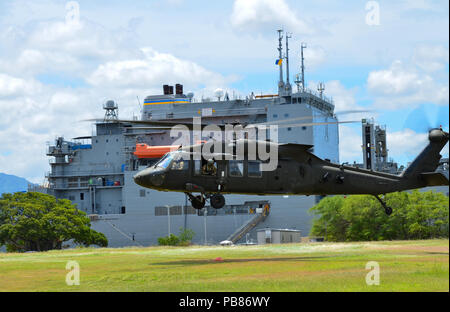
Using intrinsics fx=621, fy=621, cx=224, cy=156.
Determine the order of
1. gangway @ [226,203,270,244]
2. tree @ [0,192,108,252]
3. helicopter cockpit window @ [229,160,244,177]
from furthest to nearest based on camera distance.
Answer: gangway @ [226,203,270,244]
tree @ [0,192,108,252]
helicopter cockpit window @ [229,160,244,177]

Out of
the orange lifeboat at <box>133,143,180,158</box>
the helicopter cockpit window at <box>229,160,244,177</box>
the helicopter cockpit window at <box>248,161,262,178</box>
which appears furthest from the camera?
the orange lifeboat at <box>133,143,180,158</box>

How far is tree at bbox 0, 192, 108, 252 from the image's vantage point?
2559 inches

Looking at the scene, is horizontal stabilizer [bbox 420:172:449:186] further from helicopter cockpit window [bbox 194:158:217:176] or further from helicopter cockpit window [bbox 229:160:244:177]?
helicopter cockpit window [bbox 194:158:217:176]

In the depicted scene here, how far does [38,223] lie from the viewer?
64.9m

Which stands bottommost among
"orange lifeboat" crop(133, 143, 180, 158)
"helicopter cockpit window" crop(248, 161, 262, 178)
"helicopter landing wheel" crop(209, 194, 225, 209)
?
"helicopter landing wheel" crop(209, 194, 225, 209)

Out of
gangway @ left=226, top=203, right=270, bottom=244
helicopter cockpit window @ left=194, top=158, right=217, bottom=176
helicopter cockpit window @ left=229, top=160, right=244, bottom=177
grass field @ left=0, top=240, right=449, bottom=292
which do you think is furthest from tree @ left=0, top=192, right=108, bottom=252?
helicopter cockpit window @ left=229, top=160, right=244, bottom=177

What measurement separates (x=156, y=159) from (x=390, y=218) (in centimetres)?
3400

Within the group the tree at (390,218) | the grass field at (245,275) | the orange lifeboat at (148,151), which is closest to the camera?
the grass field at (245,275)

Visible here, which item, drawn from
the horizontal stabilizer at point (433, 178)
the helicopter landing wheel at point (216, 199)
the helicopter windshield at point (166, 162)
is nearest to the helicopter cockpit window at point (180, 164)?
the helicopter windshield at point (166, 162)

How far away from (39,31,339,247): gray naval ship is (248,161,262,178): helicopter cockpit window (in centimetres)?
4816

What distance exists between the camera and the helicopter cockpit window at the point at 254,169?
2408cm

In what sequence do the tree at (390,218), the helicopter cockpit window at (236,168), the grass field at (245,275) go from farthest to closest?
the tree at (390,218) < the helicopter cockpit window at (236,168) < the grass field at (245,275)

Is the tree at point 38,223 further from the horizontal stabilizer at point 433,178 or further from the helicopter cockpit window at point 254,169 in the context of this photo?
the horizontal stabilizer at point 433,178
